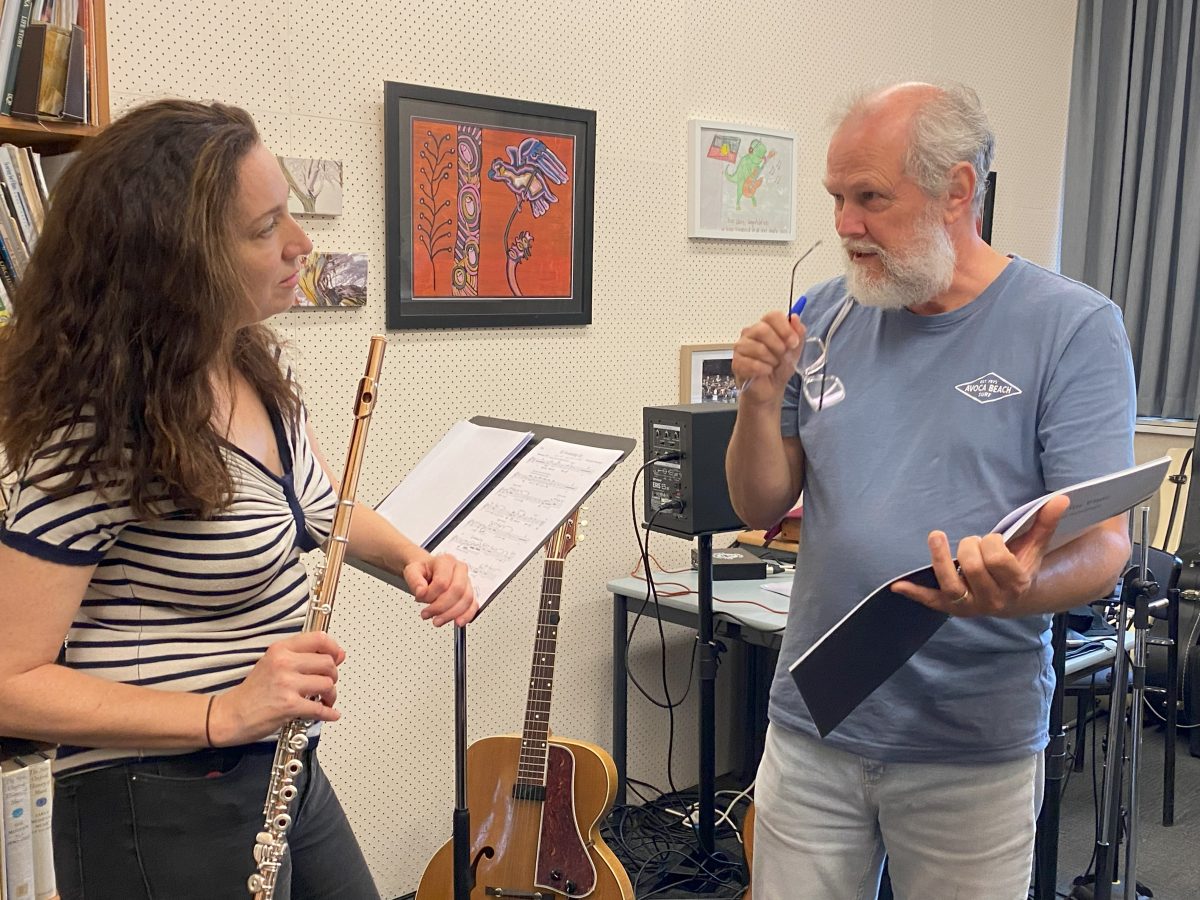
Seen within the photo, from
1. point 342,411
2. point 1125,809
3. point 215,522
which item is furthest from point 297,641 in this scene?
point 1125,809

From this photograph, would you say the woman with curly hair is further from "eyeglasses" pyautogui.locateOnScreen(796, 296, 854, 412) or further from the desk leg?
the desk leg

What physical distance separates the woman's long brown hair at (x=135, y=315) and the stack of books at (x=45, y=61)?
0.64 m

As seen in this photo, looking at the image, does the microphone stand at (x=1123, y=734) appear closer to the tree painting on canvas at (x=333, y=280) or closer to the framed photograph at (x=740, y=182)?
the framed photograph at (x=740, y=182)

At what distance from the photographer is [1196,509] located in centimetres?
342

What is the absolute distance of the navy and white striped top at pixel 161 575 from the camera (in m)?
1.00

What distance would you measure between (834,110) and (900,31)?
2.29 m

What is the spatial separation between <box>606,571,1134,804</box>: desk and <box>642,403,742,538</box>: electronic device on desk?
0.29 meters

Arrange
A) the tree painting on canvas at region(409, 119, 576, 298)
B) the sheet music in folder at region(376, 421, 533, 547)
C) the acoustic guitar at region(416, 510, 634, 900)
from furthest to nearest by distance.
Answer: the tree painting on canvas at region(409, 119, 576, 298), the acoustic guitar at region(416, 510, 634, 900), the sheet music in folder at region(376, 421, 533, 547)

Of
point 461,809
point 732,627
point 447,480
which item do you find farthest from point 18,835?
point 732,627

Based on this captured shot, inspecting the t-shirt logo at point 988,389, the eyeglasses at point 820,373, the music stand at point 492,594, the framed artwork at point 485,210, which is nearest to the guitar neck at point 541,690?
the music stand at point 492,594

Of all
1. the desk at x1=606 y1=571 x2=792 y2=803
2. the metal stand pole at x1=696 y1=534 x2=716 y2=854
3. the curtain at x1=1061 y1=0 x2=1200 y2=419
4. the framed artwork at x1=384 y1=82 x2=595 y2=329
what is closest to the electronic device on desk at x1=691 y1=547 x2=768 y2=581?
the desk at x1=606 y1=571 x2=792 y2=803

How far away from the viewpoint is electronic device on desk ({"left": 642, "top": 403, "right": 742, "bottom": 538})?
2369 mm

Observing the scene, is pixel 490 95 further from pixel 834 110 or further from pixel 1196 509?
pixel 1196 509

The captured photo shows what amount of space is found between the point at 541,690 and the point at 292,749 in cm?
111
